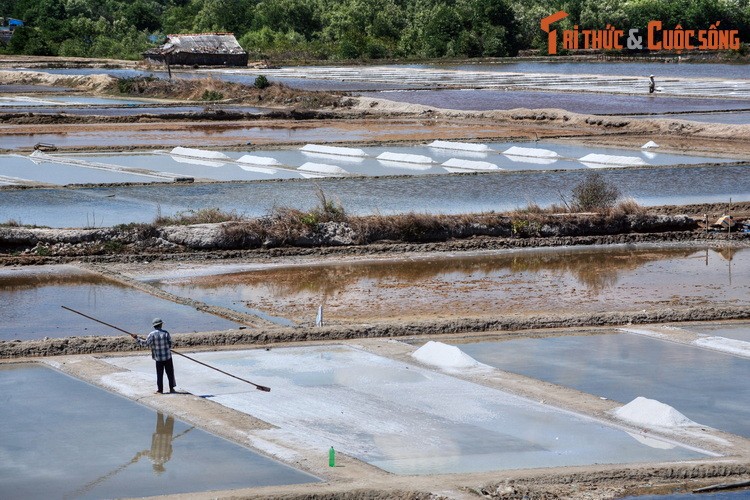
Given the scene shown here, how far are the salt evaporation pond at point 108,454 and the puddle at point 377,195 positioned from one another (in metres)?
10.8

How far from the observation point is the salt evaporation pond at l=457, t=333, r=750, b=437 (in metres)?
12.6

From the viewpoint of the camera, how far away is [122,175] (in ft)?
99.1

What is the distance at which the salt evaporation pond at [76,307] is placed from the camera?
15.9m

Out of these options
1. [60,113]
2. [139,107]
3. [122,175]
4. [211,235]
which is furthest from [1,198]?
[139,107]

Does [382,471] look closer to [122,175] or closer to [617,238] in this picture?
[617,238]

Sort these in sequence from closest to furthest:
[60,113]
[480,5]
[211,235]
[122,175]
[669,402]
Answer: [669,402] → [211,235] → [122,175] → [60,113] → [480,5]

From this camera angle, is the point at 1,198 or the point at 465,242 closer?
the point at 465,242

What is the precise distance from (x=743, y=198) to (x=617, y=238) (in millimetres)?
5672

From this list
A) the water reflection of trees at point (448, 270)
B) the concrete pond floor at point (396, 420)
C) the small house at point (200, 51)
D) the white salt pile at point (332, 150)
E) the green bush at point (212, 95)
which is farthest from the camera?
the small house at point (200, 51)

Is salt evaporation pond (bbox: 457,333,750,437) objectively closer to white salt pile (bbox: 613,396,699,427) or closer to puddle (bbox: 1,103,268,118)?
white salt pile (bbox: 613,396,699,427)

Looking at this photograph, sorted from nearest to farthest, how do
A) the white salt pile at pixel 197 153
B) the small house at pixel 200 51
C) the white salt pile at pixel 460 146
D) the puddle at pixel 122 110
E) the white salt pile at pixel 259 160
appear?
the white salt pile at pixel 259 160
the white salt pile at pixel 197 153
the white salt pile at pixel 460 146
the puddle at pixel 122 110
the small house at pixel 200 51

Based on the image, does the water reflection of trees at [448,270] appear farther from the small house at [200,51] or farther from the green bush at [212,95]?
the small house at [200,51]

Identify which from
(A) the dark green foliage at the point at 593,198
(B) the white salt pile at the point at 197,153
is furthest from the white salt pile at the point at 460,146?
(A) the dark green foliage at the point at 593,198

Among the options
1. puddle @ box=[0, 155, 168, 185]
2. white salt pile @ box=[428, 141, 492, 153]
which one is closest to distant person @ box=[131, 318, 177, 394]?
puddle @ box=[0, 155, 168, 185]
